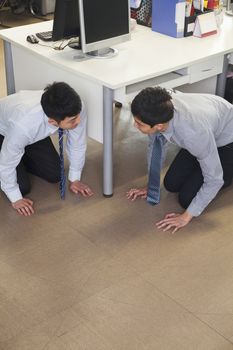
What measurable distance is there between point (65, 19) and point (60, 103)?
2.05 ft

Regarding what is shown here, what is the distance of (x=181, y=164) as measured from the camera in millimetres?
2664

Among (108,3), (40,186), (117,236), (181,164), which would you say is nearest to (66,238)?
(117,236)

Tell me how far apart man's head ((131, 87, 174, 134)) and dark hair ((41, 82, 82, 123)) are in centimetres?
27

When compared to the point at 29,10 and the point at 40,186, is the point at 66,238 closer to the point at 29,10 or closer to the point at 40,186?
the point at 40,186

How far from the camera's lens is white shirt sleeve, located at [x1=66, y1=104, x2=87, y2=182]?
2.54 meters

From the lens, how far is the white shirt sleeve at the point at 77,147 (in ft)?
8.32

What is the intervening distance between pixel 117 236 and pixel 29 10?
4224 millimetres

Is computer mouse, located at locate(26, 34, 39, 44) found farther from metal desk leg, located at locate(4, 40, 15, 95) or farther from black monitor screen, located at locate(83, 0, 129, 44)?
black monitor screen, located at locate(83, 0, 129, 44)

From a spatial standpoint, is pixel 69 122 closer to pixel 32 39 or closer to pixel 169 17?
pixel 32 39

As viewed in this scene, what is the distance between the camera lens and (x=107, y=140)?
A: 2.49 meters

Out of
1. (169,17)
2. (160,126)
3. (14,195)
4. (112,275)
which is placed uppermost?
(169,17)

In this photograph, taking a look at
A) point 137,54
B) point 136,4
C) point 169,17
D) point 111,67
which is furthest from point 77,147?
point 136,4

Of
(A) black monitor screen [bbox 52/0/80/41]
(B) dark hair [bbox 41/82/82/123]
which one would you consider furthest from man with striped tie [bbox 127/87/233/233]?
(A) black monitor screen [bbox 52/0/80/41]

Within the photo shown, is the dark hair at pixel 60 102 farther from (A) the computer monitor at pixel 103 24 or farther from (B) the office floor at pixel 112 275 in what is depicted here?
(B) the office floor at pixel 112 275
